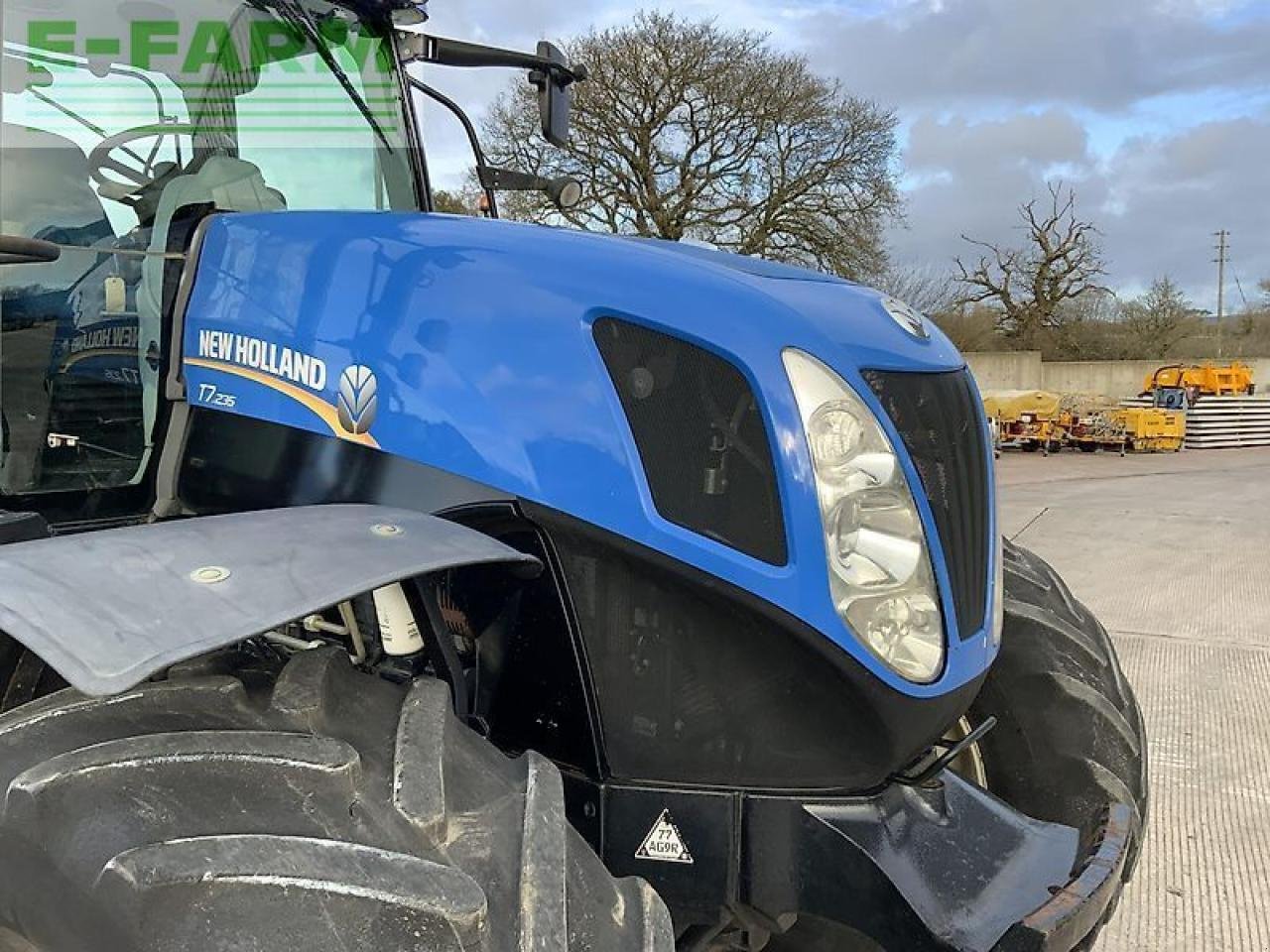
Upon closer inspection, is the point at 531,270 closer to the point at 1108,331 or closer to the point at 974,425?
the point at 974,425

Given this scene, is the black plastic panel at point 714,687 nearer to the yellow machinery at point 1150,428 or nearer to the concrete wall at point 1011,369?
the yellow machinery at point 1150,428

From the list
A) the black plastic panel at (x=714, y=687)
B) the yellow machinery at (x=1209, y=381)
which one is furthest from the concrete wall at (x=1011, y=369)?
the black plastic panel at (x=714, y=687)

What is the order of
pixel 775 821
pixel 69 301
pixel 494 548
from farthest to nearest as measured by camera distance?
pixel 69 301 < pixel 775 821 < pixel 494 548

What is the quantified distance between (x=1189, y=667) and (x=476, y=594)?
13.8ft

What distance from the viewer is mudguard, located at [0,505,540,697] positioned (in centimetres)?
109

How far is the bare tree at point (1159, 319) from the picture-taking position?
116 feet

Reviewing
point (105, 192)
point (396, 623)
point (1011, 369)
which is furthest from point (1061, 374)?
point (396, 623)

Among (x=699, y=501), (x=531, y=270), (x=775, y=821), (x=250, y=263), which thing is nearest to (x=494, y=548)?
(x=699, y=501)

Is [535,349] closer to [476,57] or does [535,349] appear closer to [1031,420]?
[476,57]

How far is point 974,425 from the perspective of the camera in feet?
6.25

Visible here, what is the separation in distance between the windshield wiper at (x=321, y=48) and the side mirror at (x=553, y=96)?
43 cm

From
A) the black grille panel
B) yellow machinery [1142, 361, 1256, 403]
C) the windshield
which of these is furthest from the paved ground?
yellow machinery [1142, 361, 1256, 403]

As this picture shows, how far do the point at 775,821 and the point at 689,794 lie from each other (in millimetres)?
137

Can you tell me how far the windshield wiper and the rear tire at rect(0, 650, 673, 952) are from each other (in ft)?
5.45
